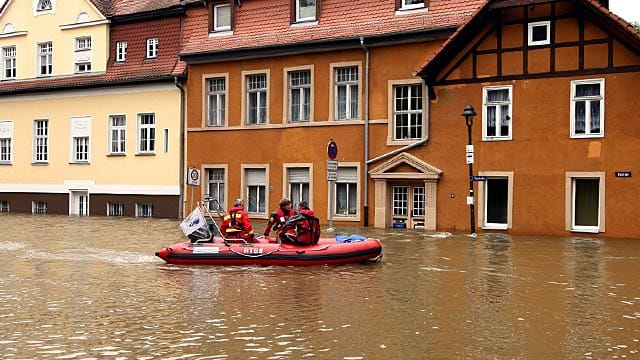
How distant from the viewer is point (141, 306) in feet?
40.6

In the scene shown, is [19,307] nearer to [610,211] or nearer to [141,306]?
[141,306]

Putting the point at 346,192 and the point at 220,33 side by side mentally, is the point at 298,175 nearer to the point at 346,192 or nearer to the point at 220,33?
the point at 346,192

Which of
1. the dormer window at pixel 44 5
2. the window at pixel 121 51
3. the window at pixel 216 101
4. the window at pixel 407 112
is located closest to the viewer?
the window at pixel 407 112

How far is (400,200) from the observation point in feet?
99.1

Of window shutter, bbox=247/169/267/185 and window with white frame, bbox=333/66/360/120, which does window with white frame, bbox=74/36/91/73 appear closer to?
window shutter, bbox=247/169/267/185

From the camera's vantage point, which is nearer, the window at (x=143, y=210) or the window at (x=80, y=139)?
the window at (x=143, y=210)

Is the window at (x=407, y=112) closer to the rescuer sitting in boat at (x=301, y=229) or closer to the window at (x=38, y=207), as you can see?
the rescuer sitting in boat at (x=301, y=229)

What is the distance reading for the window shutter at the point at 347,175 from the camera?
31.1 m

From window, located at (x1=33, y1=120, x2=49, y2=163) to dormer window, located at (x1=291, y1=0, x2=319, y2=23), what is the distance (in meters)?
14.8

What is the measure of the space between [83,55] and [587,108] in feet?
77.7

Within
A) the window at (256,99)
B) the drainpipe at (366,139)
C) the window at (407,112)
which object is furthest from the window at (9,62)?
the window at (407,112)

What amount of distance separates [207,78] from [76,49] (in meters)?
8.47

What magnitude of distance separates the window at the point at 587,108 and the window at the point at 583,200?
1.33 m

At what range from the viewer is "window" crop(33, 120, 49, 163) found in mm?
40750
